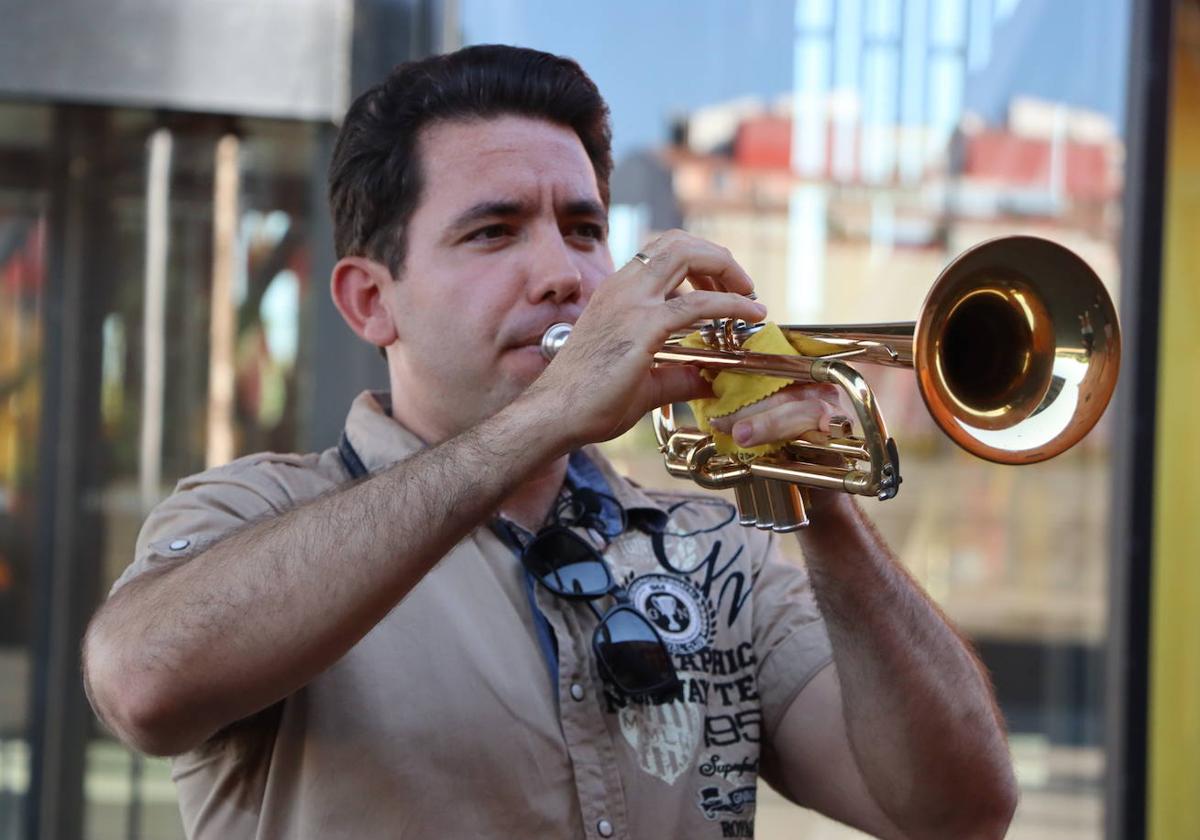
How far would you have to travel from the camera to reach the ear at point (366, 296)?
2385 millimetres

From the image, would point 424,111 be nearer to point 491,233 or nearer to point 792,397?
point 491,233

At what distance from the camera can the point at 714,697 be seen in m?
2.15

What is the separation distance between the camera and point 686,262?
190 centimetres

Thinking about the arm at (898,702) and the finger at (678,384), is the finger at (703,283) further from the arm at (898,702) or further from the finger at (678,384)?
the arm at (898,702)

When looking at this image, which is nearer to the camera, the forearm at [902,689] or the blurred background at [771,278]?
the forearm at [902,689]

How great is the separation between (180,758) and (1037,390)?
3.85 feet

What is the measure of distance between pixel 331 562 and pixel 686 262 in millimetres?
563

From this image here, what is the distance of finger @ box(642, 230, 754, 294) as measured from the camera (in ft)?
6.19

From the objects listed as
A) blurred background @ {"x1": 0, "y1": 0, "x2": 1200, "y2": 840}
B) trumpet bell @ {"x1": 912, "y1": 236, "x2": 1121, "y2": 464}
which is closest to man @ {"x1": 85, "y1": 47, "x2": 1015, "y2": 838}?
trumpet bell @ {"x1": 912, "y1": 236, "x2": 1121, "y2": 464}

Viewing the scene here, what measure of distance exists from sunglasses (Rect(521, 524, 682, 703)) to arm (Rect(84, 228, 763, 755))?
13.4 inches

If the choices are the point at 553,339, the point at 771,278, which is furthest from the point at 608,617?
the point at 771,278

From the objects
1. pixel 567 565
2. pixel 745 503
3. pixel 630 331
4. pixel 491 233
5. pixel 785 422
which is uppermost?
pixel 491 233


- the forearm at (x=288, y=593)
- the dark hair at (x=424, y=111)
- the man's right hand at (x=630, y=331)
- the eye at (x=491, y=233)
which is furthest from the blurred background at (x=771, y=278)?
the forearm at (x=288, y=593)

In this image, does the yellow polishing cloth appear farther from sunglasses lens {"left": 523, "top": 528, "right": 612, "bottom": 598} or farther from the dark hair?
the dark hair
